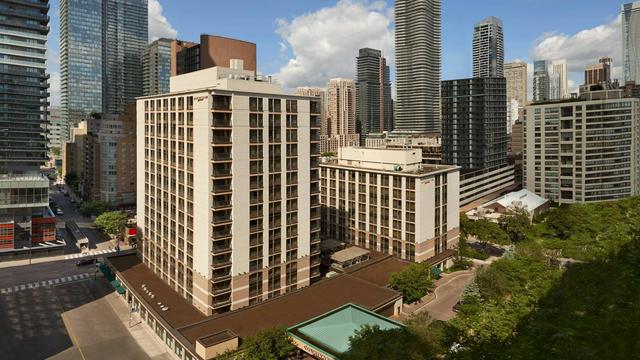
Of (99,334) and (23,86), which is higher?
(23,86)

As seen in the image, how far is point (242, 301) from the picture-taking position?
2414 inches

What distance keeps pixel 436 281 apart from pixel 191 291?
4735 cm

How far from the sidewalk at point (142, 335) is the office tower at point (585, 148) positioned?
141713 mm

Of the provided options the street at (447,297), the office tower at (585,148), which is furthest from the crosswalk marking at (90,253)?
the office tower at (585,148)

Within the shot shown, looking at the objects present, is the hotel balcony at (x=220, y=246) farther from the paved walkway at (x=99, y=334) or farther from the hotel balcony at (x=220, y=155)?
the paved walkway at (x=99, y=334)

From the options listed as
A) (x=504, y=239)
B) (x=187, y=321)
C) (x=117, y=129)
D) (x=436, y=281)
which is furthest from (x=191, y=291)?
(x=117, y=129)

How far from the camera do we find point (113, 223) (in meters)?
115

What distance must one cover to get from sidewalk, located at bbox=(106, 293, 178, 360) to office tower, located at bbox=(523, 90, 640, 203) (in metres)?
142

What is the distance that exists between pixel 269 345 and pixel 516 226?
76.6 m

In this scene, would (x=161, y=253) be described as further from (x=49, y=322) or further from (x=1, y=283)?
(x=1, y=283)

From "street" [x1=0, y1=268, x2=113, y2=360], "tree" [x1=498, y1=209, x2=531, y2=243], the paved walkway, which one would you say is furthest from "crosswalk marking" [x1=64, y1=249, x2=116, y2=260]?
"tree" [x1=498, y1=209, x2=531, y2=243]

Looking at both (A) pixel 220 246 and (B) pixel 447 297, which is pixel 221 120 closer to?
(A) pixel 220 246

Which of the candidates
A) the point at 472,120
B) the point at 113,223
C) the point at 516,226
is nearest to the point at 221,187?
the point at 113,223

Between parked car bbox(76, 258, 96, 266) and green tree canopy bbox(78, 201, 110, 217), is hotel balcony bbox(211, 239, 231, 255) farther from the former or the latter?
green tree canopy bbox(78, 201, 110, 217)
